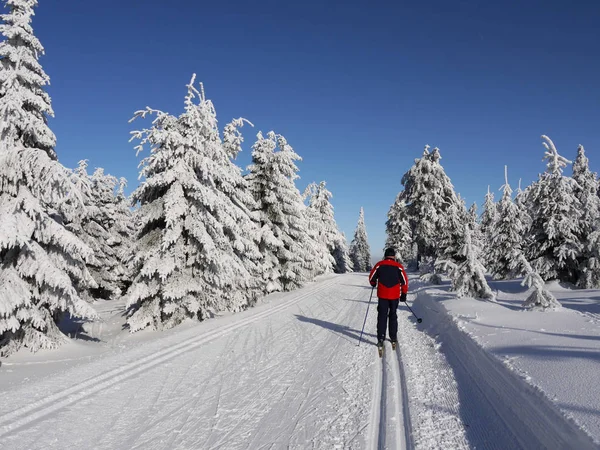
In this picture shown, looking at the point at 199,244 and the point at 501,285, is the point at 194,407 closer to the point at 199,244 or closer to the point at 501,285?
the point at 199,244

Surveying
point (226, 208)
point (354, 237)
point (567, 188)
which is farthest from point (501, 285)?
point (354, 237)

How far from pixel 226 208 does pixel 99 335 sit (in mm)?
7087

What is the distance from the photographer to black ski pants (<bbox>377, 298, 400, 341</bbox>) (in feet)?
24.9

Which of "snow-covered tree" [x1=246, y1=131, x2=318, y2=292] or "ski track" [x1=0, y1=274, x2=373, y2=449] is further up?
"snow-covered tree" [x1=246, y1=131, x2=318, y2=292]

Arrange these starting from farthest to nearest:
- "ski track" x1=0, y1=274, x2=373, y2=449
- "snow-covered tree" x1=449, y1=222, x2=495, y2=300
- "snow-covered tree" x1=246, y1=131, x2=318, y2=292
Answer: "snow-covered tree" x1=246, y1=131, x2=318, y2=292 → "snow-covered tree" x1=449, y1=222, x2=495, y2=300 → "ski track" x1=0, y1=274, x2=373, y2=449

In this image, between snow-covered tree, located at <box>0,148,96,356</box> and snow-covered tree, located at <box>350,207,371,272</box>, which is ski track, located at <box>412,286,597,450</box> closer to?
snow-covered tree, located at <box>0,148,96,356</box>

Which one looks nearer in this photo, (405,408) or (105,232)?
(405,408)

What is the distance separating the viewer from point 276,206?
72.5 ft

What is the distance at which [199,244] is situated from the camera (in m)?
13.3

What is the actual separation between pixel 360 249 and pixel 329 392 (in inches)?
Result: 2991

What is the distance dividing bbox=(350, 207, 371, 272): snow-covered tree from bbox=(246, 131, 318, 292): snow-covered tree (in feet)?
183

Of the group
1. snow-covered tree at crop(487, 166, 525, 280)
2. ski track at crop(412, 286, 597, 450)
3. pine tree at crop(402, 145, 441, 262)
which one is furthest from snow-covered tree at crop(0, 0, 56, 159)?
snow-covered tree at crop(487, 166, 525, 280)

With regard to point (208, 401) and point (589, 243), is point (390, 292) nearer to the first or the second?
point (208, 401)

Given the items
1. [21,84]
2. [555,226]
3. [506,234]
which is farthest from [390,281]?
[506,234]
